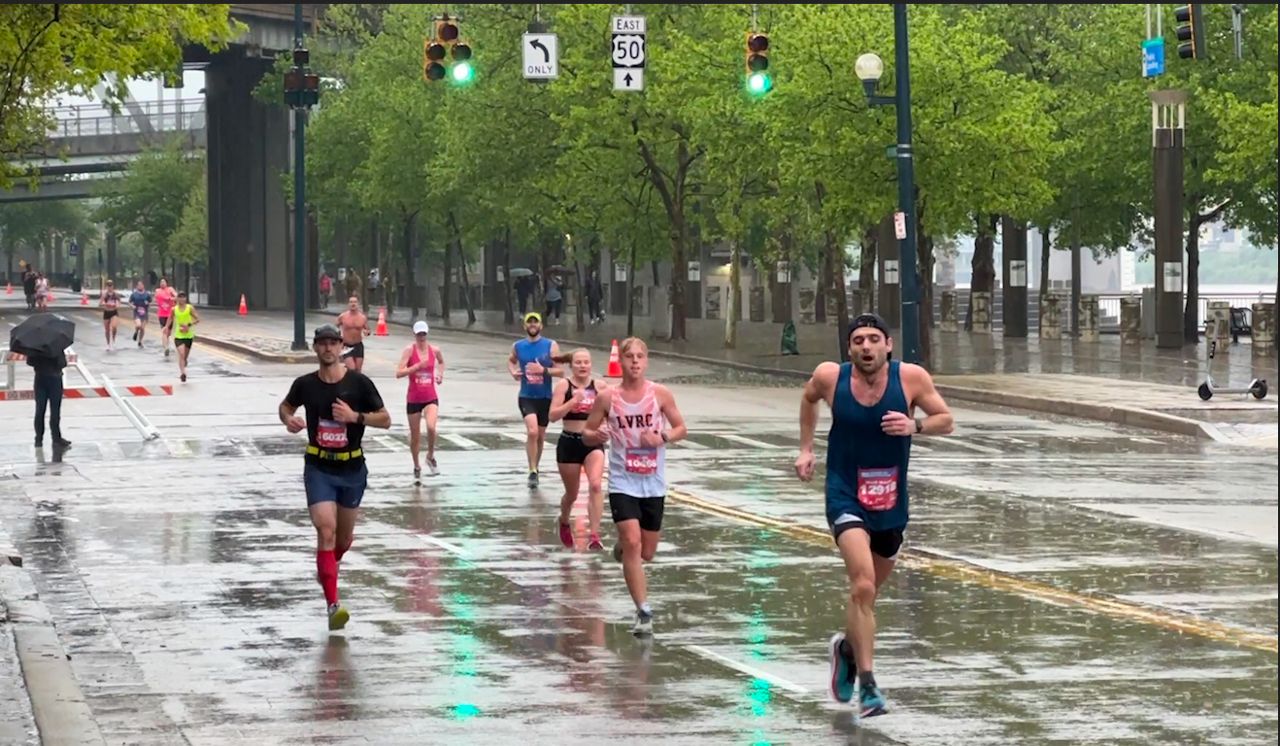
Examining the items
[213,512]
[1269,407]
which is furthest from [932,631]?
[1269,407]

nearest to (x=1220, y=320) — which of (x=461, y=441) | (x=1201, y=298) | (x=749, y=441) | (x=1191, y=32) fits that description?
(x=1191, y=32)

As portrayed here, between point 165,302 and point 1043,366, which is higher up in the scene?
point 165,302

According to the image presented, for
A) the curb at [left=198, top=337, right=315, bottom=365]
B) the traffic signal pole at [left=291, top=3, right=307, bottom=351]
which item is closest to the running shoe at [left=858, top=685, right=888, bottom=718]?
the curb at [left=198, top=337, right=315, bottom=365]

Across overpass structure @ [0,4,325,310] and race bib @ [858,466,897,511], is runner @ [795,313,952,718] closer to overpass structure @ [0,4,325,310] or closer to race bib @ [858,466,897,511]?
race bib @ [858,466,897,511]

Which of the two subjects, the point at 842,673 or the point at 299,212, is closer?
the point at 842,673

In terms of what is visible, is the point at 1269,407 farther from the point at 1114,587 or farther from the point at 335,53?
the point at 335,53

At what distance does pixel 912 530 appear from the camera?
744 inches

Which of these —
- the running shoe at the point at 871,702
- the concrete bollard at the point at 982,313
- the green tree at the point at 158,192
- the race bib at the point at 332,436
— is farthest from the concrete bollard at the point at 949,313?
the green tree at the point at 158,192

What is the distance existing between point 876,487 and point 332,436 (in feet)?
14.0

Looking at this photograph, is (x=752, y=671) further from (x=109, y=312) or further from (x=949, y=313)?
(x=949, y=313)

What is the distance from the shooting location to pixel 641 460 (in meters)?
13.9

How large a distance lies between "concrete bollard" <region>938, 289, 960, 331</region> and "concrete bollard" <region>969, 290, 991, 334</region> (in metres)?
2.61

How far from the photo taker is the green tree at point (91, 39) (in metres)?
17.6

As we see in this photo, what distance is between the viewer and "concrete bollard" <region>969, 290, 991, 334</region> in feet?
205
